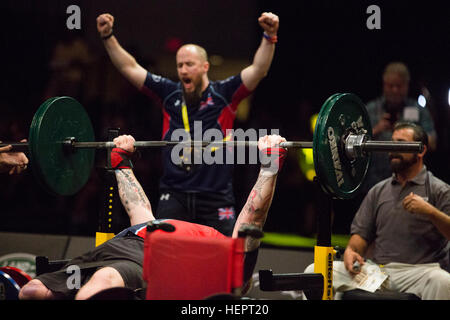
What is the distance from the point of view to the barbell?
2.70 m

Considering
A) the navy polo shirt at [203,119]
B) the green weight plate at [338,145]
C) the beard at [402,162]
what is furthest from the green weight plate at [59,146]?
the beard at [402,162]

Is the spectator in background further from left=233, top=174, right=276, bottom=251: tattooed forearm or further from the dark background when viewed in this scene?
left=233, top=174, right=276, bottom=251: tattooed forearm

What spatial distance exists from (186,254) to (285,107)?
329 centimetres

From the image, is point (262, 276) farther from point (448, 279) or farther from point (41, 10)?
point (41, 10)

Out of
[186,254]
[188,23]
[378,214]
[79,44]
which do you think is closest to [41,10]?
[79,44]

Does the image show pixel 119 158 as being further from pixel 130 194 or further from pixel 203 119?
pixel 203 119

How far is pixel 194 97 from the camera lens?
3.99m

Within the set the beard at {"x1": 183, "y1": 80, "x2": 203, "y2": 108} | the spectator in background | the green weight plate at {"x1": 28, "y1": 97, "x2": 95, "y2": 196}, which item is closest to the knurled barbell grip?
the green weight plate at {"x1": 28, "y1": 97, "x2": 95, "y2": 196}

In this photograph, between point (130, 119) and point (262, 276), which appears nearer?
point (262, 276)

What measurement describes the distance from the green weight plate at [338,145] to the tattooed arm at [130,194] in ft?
3.03

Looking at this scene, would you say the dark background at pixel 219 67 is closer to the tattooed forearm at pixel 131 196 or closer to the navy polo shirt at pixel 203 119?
the navy polo shirt at pixel 203 119

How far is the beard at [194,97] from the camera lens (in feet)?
13.1

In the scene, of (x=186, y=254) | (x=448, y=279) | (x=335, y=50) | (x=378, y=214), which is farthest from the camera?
(x=335, y=50)

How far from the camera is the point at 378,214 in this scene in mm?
3596
